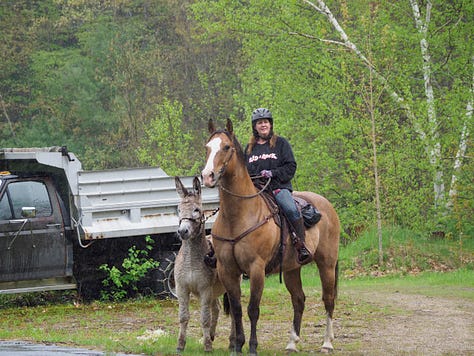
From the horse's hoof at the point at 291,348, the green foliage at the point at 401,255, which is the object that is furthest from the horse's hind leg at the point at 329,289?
the green foliage at the point at 401,255

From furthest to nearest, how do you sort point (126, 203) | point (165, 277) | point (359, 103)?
point (359, 103) → point (165, 277) → point (126, 203)

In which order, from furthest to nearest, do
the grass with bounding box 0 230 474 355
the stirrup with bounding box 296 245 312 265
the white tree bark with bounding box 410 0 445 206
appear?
1. the white tree bark with bounding box 410 0 445 206
2. the grass with bounding box 0 230 474 355
3. the stirrup with bounding box 296 245 312 265

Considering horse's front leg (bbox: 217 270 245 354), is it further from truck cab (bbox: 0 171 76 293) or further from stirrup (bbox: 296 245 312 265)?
truck cab (bbox: 0 171 76 293)

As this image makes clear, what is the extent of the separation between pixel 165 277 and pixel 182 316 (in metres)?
5.29

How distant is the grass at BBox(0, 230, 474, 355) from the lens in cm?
1114

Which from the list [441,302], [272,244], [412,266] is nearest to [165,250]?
[441,302]


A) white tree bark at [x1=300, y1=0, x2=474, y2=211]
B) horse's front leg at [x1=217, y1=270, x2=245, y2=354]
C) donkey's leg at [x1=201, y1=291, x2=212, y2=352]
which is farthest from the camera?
white tree bark at [x1=300, y1=0, x2=474, y2=211]

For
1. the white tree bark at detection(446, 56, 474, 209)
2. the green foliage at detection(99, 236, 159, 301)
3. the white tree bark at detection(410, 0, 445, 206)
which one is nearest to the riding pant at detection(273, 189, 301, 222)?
the green foliage at detection(99, 236, 159, 301)

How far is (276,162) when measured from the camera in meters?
10.4

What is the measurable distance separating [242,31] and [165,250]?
1380cm

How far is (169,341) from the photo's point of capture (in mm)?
10820

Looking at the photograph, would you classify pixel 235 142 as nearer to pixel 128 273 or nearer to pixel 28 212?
pixel 28 212

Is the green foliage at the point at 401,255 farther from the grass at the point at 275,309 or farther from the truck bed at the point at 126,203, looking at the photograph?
the truck bed at the point at 126,203

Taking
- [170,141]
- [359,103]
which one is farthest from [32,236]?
[170,141]
